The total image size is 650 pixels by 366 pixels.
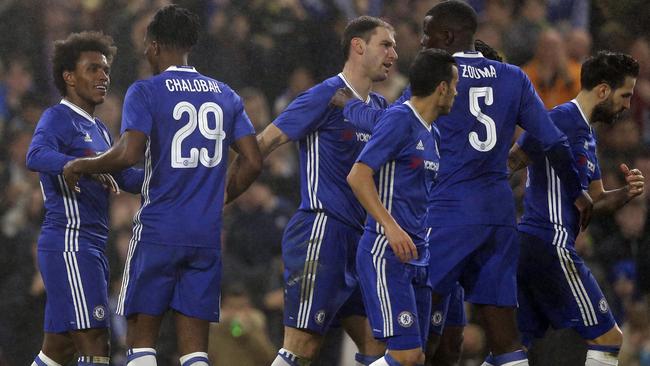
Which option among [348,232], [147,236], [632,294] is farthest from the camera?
[632,294]

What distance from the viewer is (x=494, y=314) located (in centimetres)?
545

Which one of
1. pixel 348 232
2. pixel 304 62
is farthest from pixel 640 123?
pixel 348 232

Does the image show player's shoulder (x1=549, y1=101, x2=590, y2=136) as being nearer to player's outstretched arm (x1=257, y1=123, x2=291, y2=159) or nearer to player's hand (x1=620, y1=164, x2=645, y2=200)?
player's hand (x1=620, y1=164, x2=645, y2=200)

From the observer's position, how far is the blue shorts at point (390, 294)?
15.9 ft

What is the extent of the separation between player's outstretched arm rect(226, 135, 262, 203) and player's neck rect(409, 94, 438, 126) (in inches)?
32.5

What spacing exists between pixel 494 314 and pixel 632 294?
317 centimetres

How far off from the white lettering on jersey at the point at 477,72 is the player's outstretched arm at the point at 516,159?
0.56 metres

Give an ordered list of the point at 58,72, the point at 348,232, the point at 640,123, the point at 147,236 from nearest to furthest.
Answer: the point at 147,236
the point at 348,232
the point at 58,72
the point at 640,123

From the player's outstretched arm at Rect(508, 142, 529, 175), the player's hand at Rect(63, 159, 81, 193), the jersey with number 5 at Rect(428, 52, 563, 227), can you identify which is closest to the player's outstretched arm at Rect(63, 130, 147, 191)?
the player's hand at Rect(63, 159, 81, 193)

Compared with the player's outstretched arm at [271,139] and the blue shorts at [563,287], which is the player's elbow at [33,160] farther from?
the blue shorts at [563,287]

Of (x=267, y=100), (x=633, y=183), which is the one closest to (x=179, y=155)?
(x=633, y=183)

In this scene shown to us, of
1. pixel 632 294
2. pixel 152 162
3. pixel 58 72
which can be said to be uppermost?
pixel 58 72

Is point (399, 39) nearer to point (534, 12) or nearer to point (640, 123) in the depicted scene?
point (534, 12)

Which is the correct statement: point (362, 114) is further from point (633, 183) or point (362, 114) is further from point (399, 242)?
point (633, 183)
